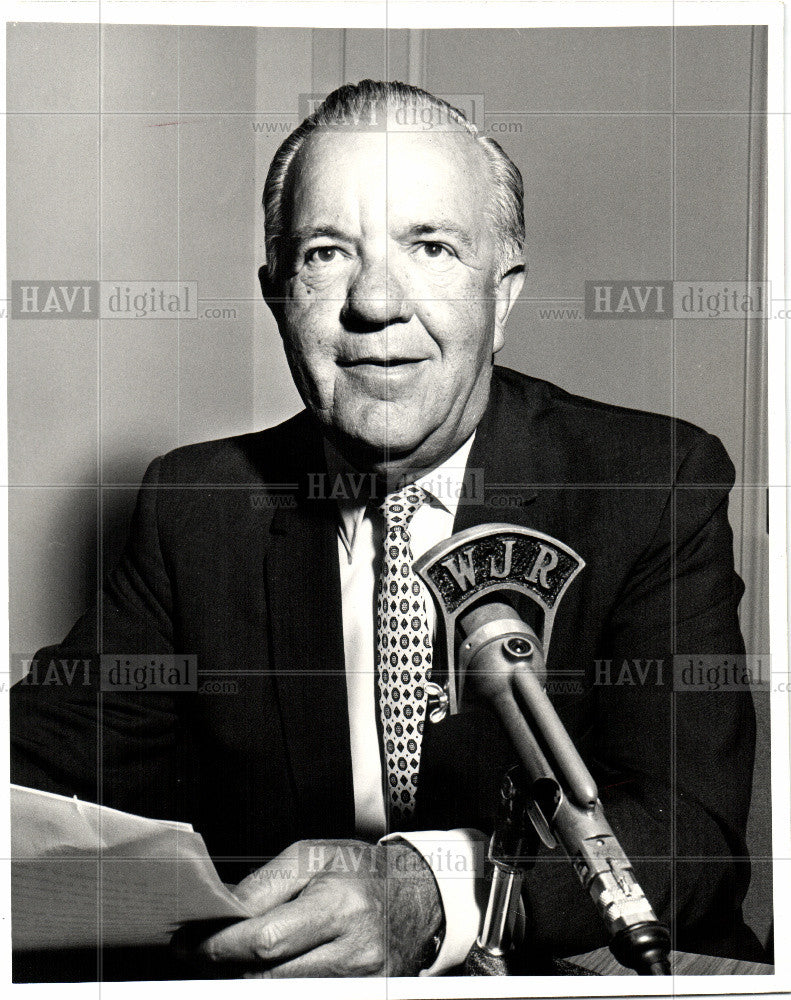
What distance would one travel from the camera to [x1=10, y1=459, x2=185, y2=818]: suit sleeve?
5.10ft

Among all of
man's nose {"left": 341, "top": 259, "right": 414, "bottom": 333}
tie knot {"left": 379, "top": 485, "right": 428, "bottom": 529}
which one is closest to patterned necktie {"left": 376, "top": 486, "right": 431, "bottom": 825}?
tie knot {"left": 379, "top": 485, "right": 428, "bottom": 529}

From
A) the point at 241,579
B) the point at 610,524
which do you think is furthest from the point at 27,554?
the point at 610,524

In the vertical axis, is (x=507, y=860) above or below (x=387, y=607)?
below

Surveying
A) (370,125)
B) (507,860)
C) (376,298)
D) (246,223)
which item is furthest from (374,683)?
(370,125)

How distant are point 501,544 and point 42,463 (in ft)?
2.29

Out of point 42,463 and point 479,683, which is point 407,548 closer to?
point 479,683

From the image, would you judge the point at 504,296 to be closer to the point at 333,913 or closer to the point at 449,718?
the point at 449,718

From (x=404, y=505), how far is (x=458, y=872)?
21.2 inches

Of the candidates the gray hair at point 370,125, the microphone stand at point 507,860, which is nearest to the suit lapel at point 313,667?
the microphone stand at point 507,860

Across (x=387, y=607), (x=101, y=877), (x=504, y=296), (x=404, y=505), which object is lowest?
(x=101, y=877)

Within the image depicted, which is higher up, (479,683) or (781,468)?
(781,468)

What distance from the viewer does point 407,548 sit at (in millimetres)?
1527

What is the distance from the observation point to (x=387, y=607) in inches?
60.1

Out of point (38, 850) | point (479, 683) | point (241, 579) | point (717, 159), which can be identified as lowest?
point (38, 850)
